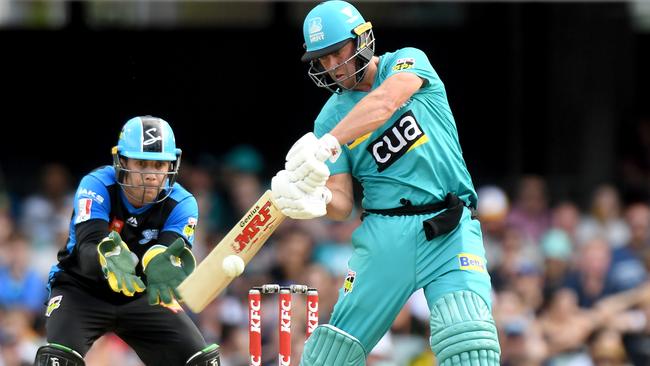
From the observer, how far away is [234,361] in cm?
1112

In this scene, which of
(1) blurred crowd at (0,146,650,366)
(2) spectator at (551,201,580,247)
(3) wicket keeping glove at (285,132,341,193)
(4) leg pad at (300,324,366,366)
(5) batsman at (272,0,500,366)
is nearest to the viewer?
(3) wicket keeping glove at (285,132,341,193)

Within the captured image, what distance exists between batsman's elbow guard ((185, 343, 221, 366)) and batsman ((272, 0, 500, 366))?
913 millimetres

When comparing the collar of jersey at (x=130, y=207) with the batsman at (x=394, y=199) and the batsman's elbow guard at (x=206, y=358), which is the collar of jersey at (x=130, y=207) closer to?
the batsman's elbow guard at (x=206, y=358)

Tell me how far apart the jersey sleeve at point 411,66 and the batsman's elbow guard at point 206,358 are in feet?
6.45

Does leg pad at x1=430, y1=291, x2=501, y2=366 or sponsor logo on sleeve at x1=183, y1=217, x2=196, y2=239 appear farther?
sponsor logo on sleeve at x1=183, y1=217, x2=196, y2=239

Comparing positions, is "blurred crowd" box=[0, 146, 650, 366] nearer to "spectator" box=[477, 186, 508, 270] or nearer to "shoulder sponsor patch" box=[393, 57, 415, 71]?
"spectator" box=[477, 186, 508, 270]

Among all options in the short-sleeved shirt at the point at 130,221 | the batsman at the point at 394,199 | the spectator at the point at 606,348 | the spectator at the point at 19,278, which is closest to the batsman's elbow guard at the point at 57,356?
the short-sleeved shirt at the point at 130,221

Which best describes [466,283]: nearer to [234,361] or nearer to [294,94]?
[234,361]

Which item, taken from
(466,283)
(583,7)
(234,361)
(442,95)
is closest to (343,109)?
(442,95)

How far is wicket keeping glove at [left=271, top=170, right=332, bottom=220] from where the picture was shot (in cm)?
645

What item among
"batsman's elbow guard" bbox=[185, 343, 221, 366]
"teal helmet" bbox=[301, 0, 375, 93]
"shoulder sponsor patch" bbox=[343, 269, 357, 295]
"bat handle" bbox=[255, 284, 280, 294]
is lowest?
"batsman's elbow guard" bbox=[185, 343, 221, 366]

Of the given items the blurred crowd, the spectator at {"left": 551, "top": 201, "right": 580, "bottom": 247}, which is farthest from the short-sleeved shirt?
the spectator at {"left": 551, "top": 201, "right": 580, "bottom": 247}

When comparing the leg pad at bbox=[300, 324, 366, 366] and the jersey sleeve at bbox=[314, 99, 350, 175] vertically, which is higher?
the jersey sleeve at bbox=[314, 99, 350, 175]

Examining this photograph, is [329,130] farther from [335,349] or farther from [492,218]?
[492,218]
